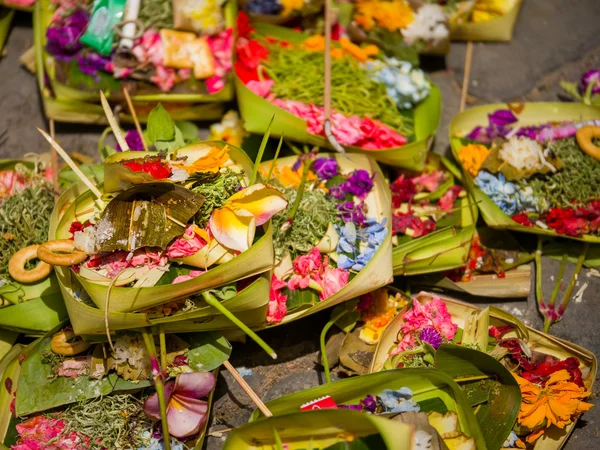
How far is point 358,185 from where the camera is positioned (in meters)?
1.87

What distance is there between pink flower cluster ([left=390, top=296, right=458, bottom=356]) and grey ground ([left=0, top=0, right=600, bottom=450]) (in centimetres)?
31

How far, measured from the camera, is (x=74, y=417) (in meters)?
1.58

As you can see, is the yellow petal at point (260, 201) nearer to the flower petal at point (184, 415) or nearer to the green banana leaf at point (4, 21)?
the flower petal at point (184, 415)

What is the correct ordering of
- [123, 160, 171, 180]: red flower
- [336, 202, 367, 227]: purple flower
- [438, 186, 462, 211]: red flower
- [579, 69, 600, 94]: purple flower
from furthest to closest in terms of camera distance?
[579, 69, 600, 94]: purple flower
[438, 186, 462, 211]: red flower
[336, 202, 367, 227]: purple flower
[123, 160, 171, 180]: red flower

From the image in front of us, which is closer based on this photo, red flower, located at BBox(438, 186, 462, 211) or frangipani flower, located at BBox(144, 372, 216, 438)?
frangipani flower, located at BBox(144, 372, 216, 438)

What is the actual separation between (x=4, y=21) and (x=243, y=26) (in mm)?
1021

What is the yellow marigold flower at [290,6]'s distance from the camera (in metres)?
2.34

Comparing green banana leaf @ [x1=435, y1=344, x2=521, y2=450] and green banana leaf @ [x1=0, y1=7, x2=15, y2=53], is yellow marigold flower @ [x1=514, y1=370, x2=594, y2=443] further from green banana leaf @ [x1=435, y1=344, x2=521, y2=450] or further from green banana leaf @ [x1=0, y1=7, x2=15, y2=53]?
green banana leaf @ [x1=0, y1=7, x2=15, y2=53]

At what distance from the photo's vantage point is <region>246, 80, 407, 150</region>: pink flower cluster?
200 cm

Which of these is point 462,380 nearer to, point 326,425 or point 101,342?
point 326,425

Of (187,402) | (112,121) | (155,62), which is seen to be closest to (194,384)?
(187,402)

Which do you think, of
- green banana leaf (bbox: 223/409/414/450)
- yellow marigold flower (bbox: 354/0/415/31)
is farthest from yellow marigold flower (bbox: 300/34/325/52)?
green banana leaf (bbox: 223/409/414/450)

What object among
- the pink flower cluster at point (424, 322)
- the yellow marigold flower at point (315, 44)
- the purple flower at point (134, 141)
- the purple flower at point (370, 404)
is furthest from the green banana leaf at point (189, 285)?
the yellow marigold flower at point (315, 44)

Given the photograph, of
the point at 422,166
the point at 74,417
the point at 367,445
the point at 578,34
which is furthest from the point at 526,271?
the point at 74,417
